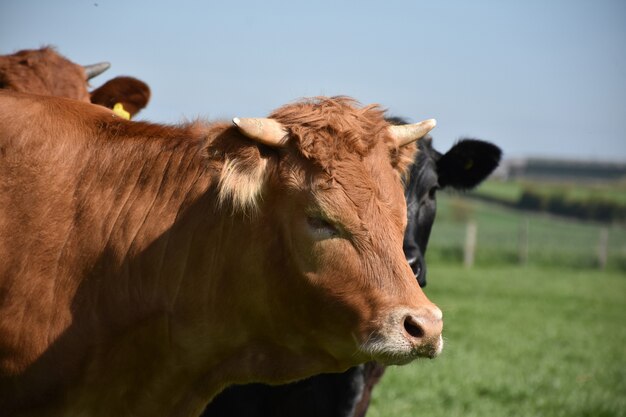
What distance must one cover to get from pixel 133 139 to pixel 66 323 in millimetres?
953

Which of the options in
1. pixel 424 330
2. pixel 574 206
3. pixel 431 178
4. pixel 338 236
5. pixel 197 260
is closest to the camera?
pixel 424 330

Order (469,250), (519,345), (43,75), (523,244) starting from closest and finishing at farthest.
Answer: (43,75)
(519,345)
(469,250)
(523,244)

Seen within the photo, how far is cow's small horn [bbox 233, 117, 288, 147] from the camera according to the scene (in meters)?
3.49

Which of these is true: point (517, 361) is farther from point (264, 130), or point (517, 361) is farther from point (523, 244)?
point (523, 244)

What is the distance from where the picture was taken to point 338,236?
11.2ft

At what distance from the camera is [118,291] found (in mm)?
3689

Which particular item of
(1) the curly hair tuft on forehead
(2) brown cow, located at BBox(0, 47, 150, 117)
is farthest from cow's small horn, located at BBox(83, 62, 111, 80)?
(1) the curly hair tuft on forehead

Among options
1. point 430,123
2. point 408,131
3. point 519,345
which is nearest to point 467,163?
point 430,123

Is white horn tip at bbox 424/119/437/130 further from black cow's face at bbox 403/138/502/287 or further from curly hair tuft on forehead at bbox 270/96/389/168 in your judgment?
black cow's face at bbox 403/138/502/287

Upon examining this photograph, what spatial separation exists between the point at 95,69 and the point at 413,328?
167 inches

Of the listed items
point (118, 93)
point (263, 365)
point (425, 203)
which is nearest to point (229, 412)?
point (263, 365)

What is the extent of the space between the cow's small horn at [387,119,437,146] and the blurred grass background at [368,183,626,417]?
0.98 meters

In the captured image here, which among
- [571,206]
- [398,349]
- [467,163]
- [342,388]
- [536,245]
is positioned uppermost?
[398,349]

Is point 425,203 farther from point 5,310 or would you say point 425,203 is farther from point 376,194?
point 5,310
